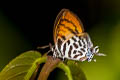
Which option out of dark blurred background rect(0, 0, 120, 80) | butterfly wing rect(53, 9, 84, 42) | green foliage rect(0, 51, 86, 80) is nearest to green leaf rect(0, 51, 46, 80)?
green foliage rect(0, 51, 86, 80)

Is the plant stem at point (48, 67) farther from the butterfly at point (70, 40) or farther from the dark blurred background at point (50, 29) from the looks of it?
the dark blurred background at point (50, 29)

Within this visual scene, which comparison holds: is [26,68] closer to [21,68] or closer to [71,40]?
[21,68]

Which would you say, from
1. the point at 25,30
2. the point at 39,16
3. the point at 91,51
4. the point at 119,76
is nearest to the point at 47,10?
the point at 39,16

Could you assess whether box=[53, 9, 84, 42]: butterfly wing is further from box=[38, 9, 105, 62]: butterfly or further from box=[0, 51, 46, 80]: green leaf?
box=[0, 51, 46, 80]: green leaf

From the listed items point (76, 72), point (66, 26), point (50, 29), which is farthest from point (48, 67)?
point (50, 29)

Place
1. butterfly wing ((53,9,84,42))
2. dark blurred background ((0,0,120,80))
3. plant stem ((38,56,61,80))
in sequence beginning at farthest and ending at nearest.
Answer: dark blurred background ((0,0,120,80)), butterfly wing ((53,9,84,42)), plant stem ((38,56,61,80))

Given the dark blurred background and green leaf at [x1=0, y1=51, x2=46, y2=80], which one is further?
the dark blurred background

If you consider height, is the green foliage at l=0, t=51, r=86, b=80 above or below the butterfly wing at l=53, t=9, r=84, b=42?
below

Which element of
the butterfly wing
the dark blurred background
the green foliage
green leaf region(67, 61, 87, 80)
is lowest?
the dark blurred background

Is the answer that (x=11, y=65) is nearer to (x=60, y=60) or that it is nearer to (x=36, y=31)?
(x=60, y=60)
